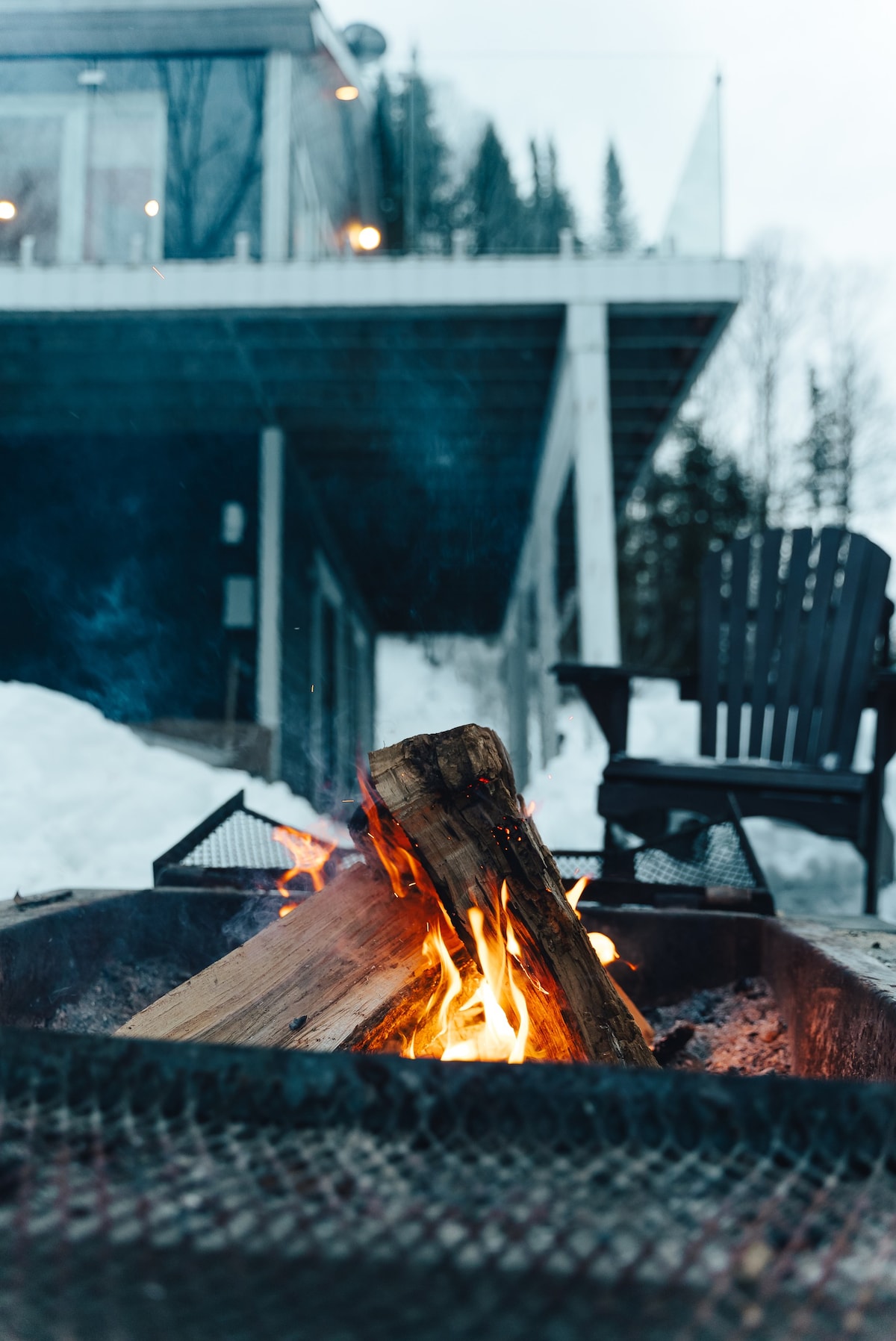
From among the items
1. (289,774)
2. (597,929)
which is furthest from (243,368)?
(597,929)

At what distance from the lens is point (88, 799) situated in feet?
9.62

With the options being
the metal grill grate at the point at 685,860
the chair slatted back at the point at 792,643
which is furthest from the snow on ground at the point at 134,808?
the chair slatted back at the point at 792,643

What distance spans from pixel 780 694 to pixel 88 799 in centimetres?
241

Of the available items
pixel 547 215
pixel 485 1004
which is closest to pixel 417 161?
pixel 547 215

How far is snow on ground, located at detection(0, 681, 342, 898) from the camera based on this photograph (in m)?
2.48

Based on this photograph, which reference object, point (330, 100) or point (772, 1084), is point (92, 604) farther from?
point (772, 1084)

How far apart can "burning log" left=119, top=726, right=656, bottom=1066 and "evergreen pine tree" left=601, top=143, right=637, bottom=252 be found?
5.31 m

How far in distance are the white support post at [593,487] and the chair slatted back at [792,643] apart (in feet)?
4.17

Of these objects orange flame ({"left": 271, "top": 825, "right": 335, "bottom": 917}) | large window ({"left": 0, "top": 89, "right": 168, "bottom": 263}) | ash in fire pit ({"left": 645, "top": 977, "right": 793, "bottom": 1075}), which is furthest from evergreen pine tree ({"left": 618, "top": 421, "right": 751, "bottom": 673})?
ash in fire pit ({"left": 645, "top": 977, "right": 793, "bottom": 1075})

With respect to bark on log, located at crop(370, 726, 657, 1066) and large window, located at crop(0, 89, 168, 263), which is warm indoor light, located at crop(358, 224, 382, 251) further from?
bark on log, located at crop(370, 726, 657, 1066)

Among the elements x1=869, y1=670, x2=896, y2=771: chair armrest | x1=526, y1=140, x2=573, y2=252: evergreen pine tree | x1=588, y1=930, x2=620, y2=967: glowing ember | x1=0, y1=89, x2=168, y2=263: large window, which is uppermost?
x1=0, y1=89, x2=168, y2=263: large window

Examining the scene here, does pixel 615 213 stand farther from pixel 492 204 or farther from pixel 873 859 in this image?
pixel 873 859

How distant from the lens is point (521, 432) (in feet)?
22.0

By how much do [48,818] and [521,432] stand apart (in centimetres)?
493
